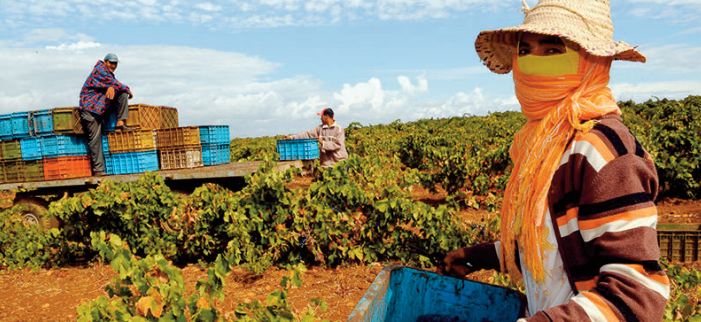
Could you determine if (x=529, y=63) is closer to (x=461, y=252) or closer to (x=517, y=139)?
(x=517, y=139)

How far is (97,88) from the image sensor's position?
8133 millimetres

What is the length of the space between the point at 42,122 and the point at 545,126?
906 centimetres

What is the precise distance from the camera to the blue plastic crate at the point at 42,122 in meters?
8.27

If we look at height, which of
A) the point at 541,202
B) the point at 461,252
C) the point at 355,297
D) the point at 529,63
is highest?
the point at 529,63

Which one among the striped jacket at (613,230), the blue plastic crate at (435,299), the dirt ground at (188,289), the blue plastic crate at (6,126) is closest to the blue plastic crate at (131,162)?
the blue plastic crate at (6,126)

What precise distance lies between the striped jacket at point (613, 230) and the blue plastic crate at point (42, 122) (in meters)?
9.00

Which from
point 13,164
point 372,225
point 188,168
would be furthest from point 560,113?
point 13,164

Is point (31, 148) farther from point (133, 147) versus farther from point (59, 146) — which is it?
point (133, 147)

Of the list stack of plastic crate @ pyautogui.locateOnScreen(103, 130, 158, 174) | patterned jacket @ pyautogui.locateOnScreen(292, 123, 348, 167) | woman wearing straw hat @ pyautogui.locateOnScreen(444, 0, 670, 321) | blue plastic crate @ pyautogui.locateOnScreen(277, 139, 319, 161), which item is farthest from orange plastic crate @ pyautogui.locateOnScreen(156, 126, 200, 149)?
woman wearing straw hat @ pyautogui.locateOnScreen(444, 0, 670, 321)

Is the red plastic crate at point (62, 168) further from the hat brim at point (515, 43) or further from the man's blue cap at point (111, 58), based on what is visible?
the hat brim at point (515, 43)

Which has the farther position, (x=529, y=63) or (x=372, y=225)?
(x=372, y=225)

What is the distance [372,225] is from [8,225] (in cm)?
544

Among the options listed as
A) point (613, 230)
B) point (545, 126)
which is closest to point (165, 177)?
point (545, 126)

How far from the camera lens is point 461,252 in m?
2.13
